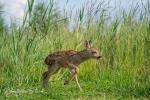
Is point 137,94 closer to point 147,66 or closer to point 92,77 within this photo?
point 147,66

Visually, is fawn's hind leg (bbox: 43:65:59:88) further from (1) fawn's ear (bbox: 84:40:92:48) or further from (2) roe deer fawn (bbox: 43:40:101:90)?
(1) fawn's ear (bbox: 84:40:92:48)

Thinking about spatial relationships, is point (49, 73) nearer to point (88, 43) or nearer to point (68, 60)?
point (68, 60)

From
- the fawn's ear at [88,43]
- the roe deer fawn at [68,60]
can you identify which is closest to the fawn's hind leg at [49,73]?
the roe deer fawn at [68,60]

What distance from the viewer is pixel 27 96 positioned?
280 inches

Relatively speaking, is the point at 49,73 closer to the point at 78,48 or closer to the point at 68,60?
the point at 68,60

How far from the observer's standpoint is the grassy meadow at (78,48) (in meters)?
6.72

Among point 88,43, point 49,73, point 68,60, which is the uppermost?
point 88,43

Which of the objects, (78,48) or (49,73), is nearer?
(49,73)

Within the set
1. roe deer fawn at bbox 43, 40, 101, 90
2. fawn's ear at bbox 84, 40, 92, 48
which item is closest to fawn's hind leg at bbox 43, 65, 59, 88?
roe deer fawn at bbox 43, 40, 101, 90

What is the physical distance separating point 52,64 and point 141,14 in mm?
2175

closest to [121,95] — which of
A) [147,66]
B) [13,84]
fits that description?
[147,66]

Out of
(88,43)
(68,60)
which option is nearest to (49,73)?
(68,60)

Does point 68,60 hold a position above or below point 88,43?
below

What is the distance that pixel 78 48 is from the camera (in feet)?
33.3
